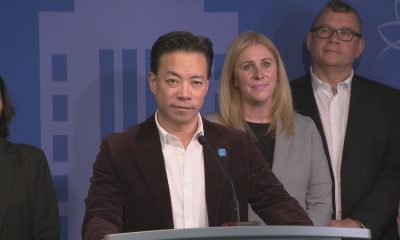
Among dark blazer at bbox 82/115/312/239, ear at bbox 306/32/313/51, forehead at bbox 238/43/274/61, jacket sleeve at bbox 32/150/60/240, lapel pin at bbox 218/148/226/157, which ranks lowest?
jacket sleeve at bbox 32/150/60/240

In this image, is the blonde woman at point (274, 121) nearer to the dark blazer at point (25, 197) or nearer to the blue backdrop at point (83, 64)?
the blue backdrop at point (83, 64)

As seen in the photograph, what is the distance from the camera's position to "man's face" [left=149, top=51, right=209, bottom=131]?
99.9 inches

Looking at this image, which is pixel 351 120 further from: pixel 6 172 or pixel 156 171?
pixel 6 172

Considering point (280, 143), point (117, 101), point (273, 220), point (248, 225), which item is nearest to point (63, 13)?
point (117, 101)

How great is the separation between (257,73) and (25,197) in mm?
1158

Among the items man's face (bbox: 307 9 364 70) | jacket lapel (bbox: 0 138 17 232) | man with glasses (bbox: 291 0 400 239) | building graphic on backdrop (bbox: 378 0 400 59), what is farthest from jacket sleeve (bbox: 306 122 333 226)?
jacket lapel (bbox: 0 138 17 232)

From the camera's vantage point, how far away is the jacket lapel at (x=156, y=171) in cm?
248

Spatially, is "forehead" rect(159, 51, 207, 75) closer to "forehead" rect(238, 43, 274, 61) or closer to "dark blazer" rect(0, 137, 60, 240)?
"forehead" rect(238, 43, 274, 61)

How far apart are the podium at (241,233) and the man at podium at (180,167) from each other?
63cm

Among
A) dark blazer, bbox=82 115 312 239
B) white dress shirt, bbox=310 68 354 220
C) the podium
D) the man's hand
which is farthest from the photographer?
white dress shirt, bbox=310 68 354 220

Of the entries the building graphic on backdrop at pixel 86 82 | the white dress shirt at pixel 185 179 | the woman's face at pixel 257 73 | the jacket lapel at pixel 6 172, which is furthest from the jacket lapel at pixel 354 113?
the jacket lapel at pixel 6 172

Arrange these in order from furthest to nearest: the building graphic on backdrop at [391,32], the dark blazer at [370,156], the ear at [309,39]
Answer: the building graphic on backdrop at [391,32], the ear at [309,39], the dark blazer at [370,156]

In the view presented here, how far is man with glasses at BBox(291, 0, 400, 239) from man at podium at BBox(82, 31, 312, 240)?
3.57 ft

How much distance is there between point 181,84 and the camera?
2.55 m
